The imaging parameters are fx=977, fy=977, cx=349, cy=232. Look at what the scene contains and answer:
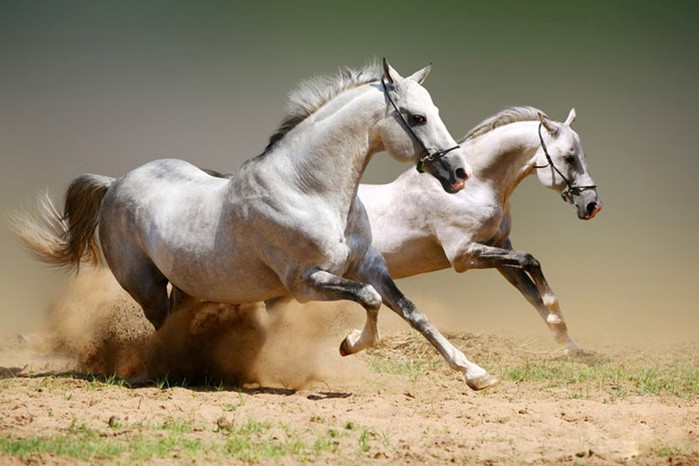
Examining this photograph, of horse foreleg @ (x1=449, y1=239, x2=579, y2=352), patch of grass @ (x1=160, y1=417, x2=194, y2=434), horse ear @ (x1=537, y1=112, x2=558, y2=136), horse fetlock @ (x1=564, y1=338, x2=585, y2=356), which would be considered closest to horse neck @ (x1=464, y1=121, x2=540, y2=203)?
horse ear @ (x1=537, y1=112, x2=558, y2=136)

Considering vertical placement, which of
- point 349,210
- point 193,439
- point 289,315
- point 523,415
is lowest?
point 193,439

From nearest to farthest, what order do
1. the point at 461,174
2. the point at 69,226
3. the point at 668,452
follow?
the point at 668,452, the point at 461,174, the point at 69,226

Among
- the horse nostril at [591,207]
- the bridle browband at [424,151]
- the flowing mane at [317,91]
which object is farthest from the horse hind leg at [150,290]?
the horse nostril at [591,207]

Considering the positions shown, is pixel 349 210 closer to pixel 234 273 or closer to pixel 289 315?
pixel 234 273

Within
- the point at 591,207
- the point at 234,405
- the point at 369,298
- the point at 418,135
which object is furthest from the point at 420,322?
the point at 591,207

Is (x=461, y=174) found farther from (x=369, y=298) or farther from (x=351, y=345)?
(x=351, y=345)

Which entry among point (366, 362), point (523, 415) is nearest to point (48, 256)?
point (366, 362)

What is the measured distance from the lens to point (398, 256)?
7.09 m

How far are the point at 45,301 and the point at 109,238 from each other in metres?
1.74

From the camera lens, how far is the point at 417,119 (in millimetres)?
5086

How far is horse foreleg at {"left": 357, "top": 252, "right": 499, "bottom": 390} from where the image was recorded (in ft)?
16.8

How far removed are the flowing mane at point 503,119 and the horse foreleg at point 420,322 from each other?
212 cm

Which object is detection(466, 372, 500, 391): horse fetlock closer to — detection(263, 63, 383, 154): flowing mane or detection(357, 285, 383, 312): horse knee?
detection(357, 285, 383, 312): horse knee

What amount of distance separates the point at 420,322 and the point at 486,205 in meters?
1.94
